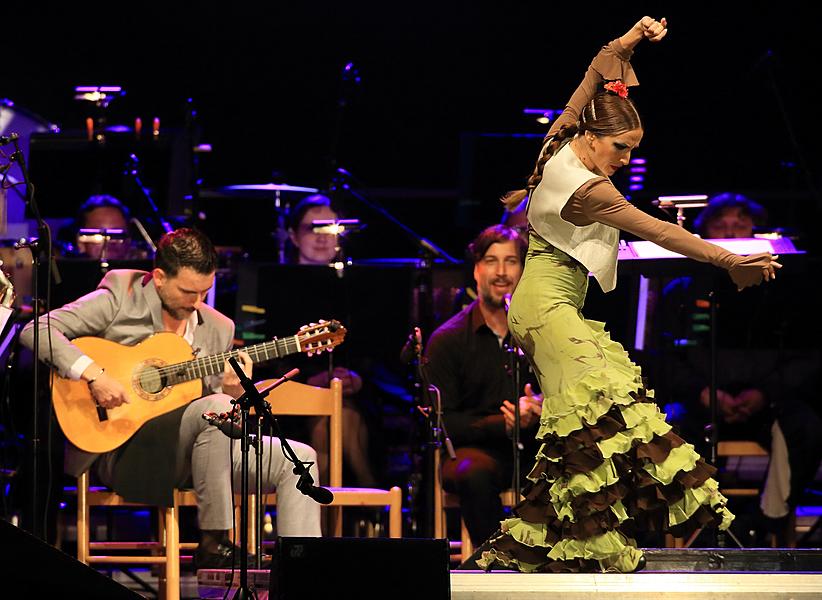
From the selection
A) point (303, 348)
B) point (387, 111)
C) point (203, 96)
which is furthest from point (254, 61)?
point (303, 348)

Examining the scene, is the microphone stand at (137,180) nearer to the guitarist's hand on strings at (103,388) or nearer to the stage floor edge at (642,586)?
the guitarist's hand on strings at (103,388)

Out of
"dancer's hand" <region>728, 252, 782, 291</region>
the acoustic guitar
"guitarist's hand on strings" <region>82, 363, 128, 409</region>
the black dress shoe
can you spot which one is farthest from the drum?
"dancer's hand" <region>728, 252, 782, 291</region>

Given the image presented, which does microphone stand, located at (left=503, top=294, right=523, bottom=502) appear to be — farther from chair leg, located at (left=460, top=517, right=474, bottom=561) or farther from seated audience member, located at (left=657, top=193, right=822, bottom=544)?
seated audience member, located at (left=657, top=193, right=822, bottom=544)

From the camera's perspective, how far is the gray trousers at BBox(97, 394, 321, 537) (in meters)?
5.11

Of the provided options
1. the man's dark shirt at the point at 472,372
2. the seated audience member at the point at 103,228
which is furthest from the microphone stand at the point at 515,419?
the seated audience member at the point at 103,228

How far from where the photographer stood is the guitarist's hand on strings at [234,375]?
533 cm

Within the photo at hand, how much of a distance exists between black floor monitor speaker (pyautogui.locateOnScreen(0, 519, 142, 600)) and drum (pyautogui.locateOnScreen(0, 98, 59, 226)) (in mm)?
5056

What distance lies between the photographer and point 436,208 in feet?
30.3

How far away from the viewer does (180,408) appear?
534 cm

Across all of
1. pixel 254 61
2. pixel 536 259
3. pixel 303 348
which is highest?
pixel 254 61

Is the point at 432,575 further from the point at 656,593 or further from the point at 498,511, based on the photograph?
the point at 498,511

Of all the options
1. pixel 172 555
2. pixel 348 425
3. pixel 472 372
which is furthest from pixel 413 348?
pixel 172 555

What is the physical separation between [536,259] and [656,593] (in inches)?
45.1

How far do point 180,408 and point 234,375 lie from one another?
0.30 meters
